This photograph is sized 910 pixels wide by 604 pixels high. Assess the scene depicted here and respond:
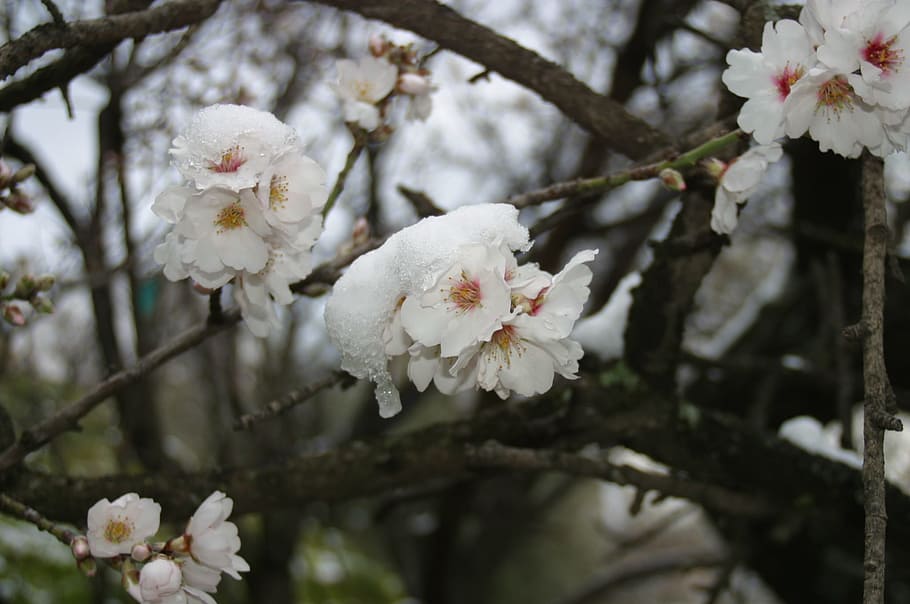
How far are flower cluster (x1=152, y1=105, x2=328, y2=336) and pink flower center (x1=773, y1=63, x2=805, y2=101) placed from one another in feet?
2.30

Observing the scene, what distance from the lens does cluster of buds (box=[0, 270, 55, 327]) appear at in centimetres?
149

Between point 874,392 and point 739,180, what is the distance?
38cm

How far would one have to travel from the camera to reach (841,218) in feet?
10.2

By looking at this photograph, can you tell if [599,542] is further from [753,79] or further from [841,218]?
[753,79]

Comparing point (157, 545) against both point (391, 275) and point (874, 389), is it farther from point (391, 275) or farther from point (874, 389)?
point (874, 389)

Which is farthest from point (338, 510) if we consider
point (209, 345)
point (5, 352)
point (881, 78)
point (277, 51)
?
point (881, 78)

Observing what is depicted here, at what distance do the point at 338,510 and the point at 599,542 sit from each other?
334cm

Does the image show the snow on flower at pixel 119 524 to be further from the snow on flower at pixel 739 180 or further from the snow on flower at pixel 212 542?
the snow on flower at pixel 739 180

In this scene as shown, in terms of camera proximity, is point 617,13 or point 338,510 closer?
point 617,13

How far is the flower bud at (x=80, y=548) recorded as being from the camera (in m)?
1.14

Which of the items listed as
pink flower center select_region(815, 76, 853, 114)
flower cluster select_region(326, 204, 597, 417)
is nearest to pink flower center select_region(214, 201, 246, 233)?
flower cluster select_region(326, 204, 597, 417)

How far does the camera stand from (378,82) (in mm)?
1537

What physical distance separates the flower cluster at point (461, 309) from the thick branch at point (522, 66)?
644 millimetres

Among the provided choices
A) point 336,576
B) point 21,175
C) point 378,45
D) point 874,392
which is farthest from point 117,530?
point 336,576
